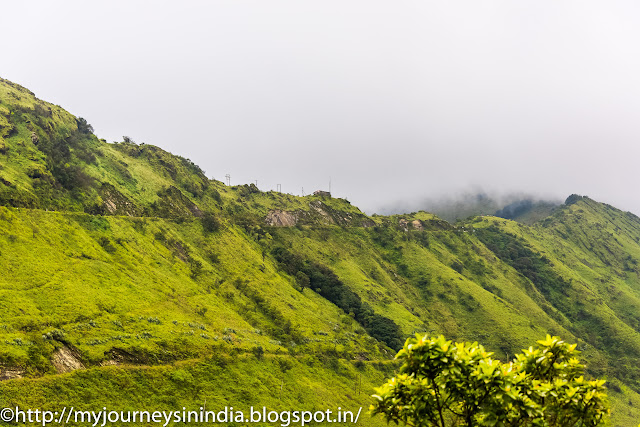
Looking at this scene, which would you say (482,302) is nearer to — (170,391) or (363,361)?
(363,361)

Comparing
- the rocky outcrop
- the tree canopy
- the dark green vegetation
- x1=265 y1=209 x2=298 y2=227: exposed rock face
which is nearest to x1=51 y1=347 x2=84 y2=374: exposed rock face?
the dark green vegetation

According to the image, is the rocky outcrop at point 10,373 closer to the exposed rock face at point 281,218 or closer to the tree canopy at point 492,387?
the tree canopy at point 492,387

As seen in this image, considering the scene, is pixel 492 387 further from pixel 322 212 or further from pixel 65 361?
pixel 322 212

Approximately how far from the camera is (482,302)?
14588 cm

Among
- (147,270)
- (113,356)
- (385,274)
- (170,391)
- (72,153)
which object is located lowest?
(170,391)

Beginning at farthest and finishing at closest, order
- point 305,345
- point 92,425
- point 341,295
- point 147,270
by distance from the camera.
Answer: point 341,295 → point 305,345 → point 147,270 → point 92,425

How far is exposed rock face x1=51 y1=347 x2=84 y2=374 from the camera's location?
4672 centimetres

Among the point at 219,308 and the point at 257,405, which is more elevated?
the point at 219,308

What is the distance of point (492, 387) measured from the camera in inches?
471

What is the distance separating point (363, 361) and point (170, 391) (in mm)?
52340

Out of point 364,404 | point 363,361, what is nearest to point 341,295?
point 363,361

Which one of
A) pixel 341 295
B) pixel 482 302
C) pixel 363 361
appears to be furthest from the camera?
pixel 482 302

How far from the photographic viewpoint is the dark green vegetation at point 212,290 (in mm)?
53500

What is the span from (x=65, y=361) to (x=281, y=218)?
370 ft
